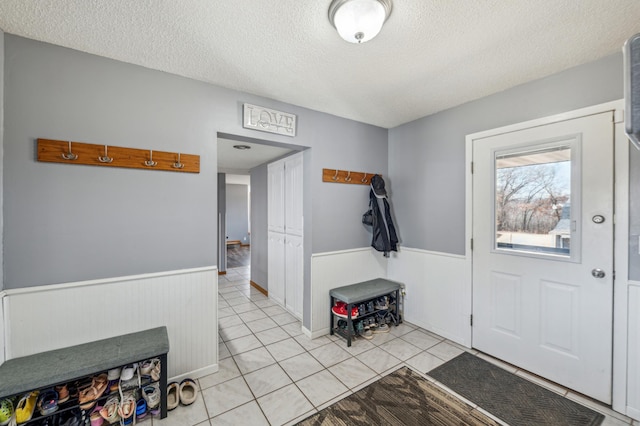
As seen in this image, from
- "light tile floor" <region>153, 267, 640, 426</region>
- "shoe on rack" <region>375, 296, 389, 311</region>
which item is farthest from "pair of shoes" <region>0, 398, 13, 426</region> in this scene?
"shoe on rack" <region>375, 296, 389, 311</region>

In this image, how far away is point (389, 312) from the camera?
307cm

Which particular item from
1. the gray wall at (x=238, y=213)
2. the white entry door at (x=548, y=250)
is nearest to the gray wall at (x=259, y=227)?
the white entry door at (x=548, y=250)

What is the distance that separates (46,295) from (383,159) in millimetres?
3274

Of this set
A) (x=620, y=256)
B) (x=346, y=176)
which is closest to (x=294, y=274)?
(x=346, y=176)

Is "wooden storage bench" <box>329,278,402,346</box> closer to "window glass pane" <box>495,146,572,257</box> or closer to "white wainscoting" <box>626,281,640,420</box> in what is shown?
"window glass pane" <box>495,146,572,257</box>

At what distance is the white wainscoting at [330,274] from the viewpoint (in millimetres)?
2799

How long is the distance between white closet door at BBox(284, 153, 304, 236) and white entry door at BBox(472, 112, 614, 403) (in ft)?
6.06

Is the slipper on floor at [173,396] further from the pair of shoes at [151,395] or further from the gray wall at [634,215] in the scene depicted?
the gray wall at [634,215]

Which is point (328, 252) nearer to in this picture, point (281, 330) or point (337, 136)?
point (281, 330)

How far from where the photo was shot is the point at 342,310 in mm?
2750

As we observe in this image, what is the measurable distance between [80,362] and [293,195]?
2.33m

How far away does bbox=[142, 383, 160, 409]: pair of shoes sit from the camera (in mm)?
1712

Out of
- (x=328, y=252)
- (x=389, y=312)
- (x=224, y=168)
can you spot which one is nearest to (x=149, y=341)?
(x=328, y=252)

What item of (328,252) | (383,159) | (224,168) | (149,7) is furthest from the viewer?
(224,168)
